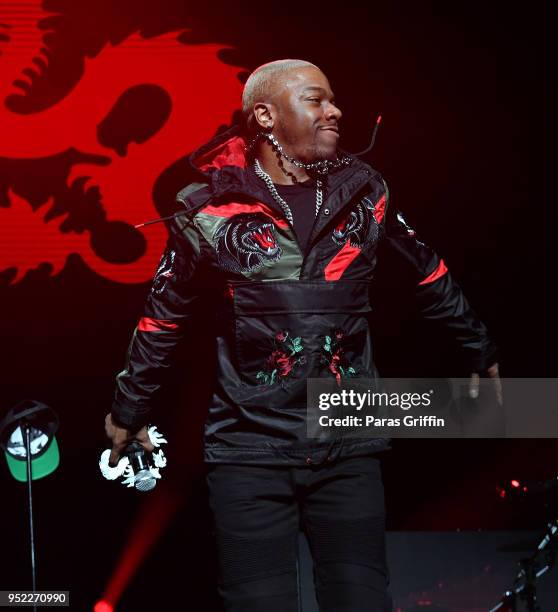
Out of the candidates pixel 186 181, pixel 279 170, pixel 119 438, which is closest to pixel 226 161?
pixel 279 170

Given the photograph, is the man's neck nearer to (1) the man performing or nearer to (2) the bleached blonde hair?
(1) the man performing

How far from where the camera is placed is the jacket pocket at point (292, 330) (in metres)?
2.28

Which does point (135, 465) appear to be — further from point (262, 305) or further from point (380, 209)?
point (380, 209)

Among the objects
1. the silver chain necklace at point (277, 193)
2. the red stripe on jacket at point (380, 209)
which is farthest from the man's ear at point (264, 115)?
the red stripe on jacket at point (380, 209)

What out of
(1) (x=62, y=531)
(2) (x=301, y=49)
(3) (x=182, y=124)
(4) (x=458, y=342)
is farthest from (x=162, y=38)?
(1) (x=62, y=531)

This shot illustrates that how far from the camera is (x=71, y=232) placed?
353 cm

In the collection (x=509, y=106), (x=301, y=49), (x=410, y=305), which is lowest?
(x=410, y=305)

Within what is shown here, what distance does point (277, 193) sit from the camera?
243cm

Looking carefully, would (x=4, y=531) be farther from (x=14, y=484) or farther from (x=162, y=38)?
(x=162, y=38)

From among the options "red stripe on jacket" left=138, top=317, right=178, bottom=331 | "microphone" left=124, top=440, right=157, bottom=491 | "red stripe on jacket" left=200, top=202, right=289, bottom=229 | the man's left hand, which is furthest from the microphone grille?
the man's left hand

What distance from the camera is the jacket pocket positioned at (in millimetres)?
2275

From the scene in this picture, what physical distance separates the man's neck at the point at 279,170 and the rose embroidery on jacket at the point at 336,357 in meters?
0.50

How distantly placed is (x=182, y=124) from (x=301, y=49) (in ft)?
1.97

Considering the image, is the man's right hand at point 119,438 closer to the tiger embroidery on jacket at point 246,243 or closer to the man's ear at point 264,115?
the tiger embroidery on jacket at point 246,243
